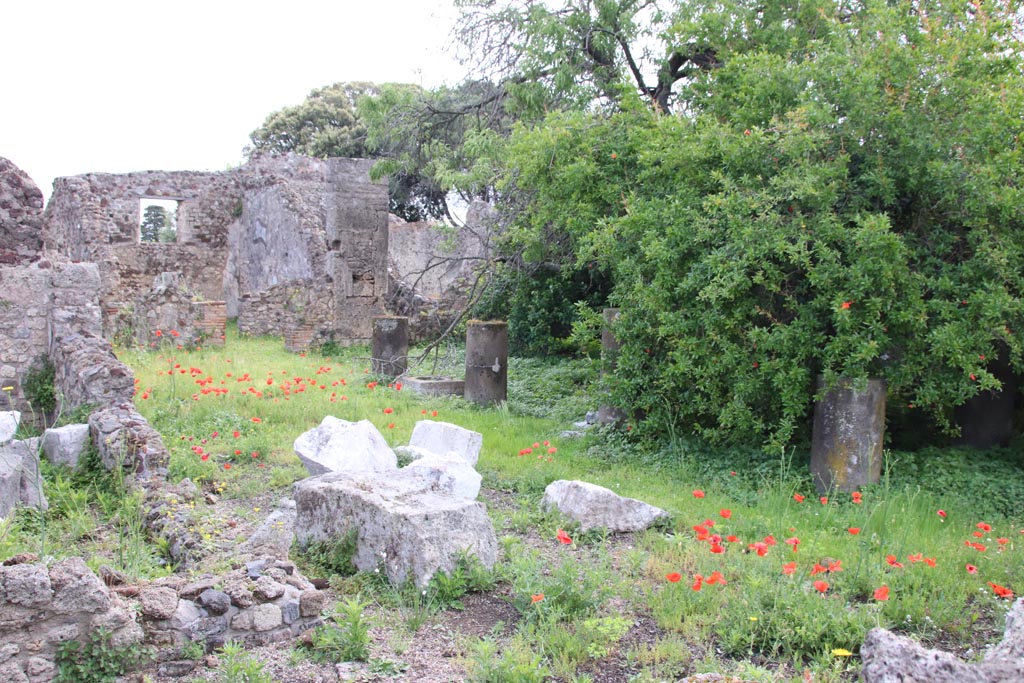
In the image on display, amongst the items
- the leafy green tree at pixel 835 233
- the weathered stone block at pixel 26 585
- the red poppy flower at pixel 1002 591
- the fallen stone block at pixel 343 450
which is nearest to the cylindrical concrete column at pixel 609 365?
the leafy green tree at pixel 835 233

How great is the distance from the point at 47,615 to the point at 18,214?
676 cm

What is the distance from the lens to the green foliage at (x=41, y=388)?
343 inches

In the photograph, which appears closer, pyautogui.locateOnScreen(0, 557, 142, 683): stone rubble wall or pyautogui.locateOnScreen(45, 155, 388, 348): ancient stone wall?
pyautogui.locateOnScreen(0, 557, 142, 683): stone rubble wall

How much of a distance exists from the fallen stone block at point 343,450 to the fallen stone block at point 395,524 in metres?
0.84

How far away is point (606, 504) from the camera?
18.2 ft

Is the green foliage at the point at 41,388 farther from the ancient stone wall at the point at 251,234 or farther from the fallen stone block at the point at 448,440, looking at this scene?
the ancient stone wall at the point at 251,234

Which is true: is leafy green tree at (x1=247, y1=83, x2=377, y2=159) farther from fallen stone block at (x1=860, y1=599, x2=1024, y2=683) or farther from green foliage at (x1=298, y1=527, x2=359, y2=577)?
fallen stone block at (x1=860, y1=599, x2=1024, y2=683)

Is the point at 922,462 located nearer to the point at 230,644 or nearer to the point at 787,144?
the point at 787,144

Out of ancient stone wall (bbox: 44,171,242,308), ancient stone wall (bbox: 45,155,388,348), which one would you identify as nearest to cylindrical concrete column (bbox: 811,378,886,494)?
ancient stone wall (bbox: 45,155,388,348)

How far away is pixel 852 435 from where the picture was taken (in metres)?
6.52

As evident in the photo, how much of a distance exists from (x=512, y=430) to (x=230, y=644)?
5.15 m

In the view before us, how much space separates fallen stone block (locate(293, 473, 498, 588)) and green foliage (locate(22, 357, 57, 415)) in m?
5.03

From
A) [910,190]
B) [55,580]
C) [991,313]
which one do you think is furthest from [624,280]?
[55,580]

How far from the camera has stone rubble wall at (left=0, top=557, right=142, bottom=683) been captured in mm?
3232
